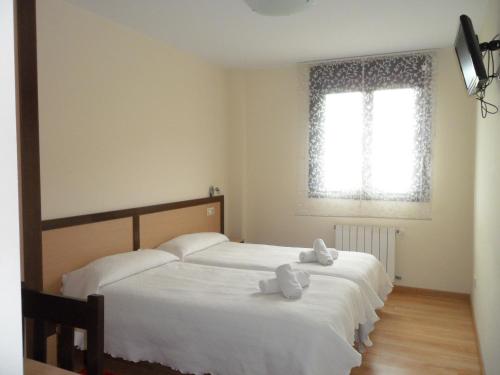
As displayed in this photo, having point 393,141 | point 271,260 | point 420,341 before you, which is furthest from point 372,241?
point 271,260

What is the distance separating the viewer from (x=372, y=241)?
429cm

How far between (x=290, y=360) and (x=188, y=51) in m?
3.18

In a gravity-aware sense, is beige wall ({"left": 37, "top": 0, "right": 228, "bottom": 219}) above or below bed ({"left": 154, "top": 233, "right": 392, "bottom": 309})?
above

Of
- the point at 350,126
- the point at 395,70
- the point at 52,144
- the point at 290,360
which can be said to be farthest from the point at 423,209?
the point at 52,144

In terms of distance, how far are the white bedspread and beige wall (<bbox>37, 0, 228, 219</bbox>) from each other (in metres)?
0.86

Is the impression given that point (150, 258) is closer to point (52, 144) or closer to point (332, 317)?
point (52, 144)

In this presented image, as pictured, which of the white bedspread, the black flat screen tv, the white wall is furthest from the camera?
the white bedspread

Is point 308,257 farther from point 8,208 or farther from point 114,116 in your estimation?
point 8,208

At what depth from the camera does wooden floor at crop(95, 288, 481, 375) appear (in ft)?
8.74

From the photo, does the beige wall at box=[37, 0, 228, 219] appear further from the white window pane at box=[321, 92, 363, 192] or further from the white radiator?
the white radiator

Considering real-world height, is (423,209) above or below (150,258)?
above

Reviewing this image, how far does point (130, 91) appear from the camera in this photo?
3408mm

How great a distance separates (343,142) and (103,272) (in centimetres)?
286

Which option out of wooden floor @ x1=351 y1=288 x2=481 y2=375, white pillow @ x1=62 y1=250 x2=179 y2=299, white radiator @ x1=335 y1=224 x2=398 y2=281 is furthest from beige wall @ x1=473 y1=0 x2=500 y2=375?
white pillow @ x1=62 y1=250 x2=179 y2=299
